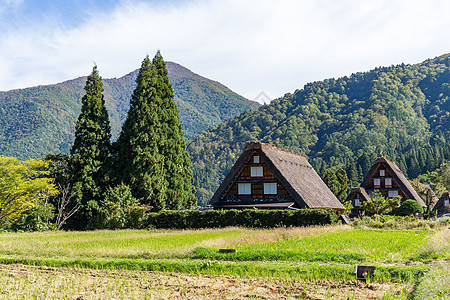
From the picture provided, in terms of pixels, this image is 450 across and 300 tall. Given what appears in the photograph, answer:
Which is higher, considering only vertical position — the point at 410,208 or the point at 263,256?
the point at 263,256

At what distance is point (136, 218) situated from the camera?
112 ft

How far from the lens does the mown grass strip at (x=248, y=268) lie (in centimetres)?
1179

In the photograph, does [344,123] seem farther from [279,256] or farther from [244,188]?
[279,256]

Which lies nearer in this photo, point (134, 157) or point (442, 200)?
point (134, 157)

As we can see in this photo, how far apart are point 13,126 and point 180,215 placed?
11649cm

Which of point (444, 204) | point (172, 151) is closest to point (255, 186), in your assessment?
point (172, 151)

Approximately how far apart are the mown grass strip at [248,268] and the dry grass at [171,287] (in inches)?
19.7

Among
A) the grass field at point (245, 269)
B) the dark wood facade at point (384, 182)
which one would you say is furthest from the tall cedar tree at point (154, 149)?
the dark wood facade at point (384, 182)

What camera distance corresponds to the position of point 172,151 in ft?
132

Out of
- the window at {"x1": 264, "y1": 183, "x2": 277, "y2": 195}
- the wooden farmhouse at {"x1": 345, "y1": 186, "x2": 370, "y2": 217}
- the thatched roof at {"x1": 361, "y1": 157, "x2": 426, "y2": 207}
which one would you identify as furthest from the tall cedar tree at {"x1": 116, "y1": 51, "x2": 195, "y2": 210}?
the thatched roof at {"x1": 361, "y1": 157, "x2": 426, "y2": 207}

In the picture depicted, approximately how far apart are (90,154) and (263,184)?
15.2m

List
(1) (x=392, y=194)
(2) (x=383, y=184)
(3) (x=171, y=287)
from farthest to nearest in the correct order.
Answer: (2) (x=383, y=184)
(1) (x=392, y=194)
(3) (x=171, y=287)

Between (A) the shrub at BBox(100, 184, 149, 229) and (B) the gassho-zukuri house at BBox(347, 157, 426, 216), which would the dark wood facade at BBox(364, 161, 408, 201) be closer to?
(B) the gassho-zukuri house at BBox(347, 157, 426, 216)

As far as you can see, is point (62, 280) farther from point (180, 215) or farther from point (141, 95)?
point (141, 95)
